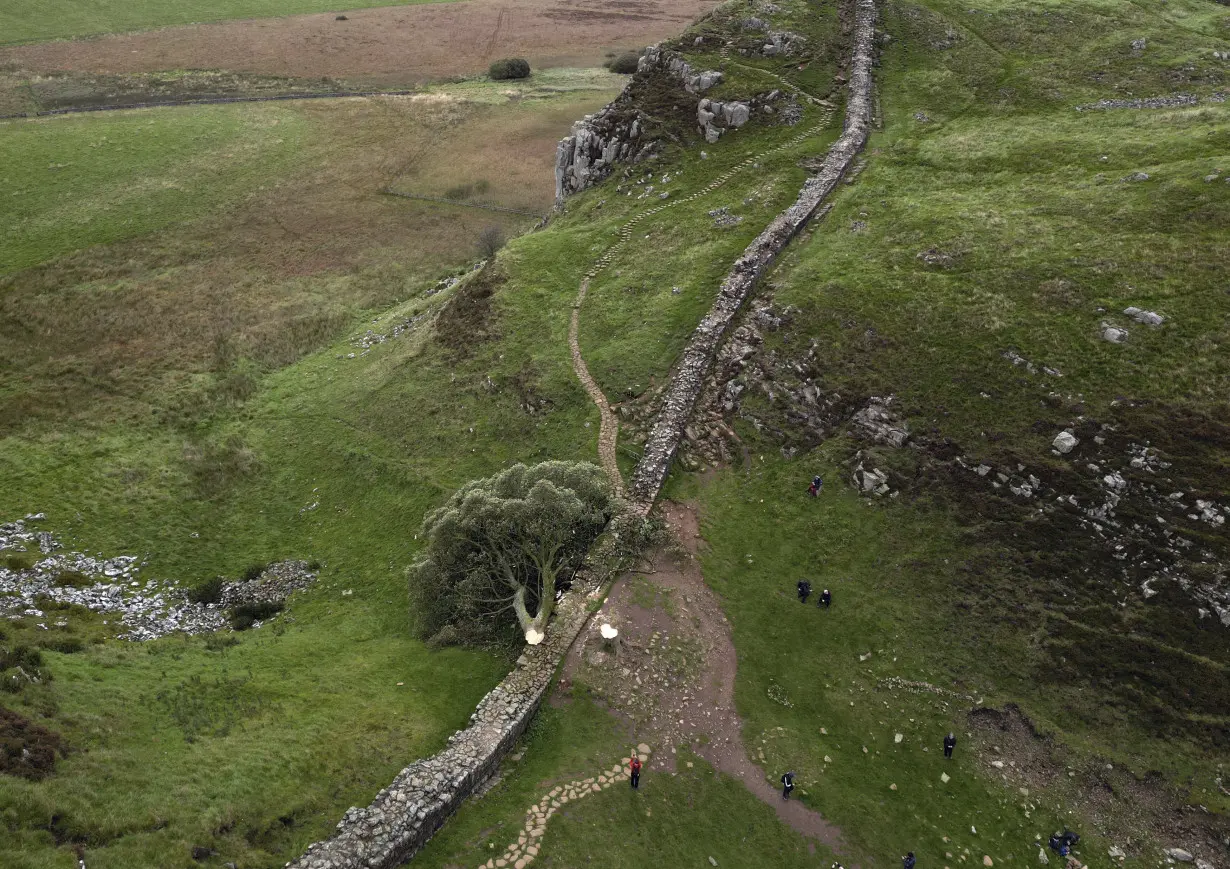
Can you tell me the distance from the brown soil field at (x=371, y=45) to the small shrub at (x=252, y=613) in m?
139

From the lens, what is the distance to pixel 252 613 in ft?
150

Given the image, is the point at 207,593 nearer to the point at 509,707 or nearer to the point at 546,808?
the point at 509,707

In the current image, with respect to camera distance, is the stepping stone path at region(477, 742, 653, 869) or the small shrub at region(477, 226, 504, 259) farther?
the small shrub at region(477, 226, 504, 259)

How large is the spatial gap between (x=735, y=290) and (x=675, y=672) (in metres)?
31.4

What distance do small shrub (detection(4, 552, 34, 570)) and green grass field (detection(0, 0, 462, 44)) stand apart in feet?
559

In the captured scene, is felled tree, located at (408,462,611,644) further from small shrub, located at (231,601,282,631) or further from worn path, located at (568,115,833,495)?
small shrub, located at (231,601,282,631)

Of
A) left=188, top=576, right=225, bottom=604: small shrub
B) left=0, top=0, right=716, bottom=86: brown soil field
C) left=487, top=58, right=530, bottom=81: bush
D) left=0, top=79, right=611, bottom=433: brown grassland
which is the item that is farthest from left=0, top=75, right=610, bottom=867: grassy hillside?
left=0, top=0, right=716, bottom=86: brown soil field

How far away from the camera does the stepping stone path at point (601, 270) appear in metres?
49.5

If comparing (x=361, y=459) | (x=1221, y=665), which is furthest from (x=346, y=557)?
(x=1221, y=665)

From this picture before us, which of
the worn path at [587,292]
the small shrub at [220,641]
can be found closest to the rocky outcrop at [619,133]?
the worn path at [587,292]

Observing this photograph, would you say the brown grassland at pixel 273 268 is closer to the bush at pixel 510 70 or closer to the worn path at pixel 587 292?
the bush at pixel 510 70

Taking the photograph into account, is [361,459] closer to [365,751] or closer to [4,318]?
[365,751]

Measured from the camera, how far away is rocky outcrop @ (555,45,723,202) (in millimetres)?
85188

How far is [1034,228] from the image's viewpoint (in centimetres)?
5906
